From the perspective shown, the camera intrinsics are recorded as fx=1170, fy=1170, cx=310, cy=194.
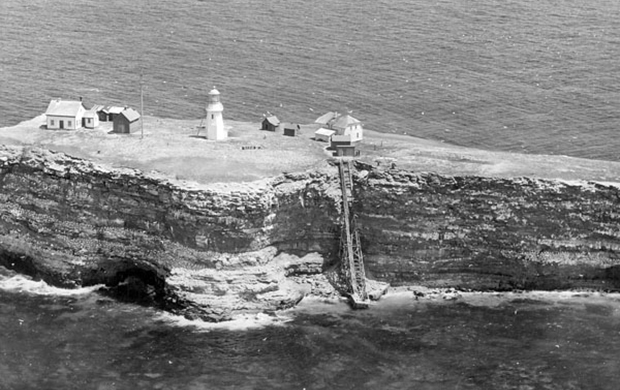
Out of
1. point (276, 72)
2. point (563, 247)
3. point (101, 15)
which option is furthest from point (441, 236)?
point (101, 15)

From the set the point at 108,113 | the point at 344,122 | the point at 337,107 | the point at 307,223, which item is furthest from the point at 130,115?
the point at 337,107

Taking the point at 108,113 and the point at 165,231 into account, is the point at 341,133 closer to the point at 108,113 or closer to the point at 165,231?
the point at 165,231

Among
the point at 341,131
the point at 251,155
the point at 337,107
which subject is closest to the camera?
the point at 251,155

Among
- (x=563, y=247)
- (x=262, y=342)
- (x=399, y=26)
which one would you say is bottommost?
(x=262, y=342)

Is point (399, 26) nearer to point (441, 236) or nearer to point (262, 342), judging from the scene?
point (441, 236)

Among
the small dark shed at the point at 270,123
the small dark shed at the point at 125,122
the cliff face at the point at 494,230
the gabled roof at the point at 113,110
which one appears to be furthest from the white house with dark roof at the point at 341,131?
the gabled roof at the point at 113,110

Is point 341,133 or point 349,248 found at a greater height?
point 341,133

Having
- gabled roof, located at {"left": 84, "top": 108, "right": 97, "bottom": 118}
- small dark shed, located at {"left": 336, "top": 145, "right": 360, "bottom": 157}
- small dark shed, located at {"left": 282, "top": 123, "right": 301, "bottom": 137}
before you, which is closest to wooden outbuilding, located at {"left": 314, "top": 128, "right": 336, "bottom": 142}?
small dark shed, located at {"left": 282, "top": 123, "right": 301, "bottom": 137}
